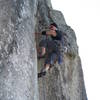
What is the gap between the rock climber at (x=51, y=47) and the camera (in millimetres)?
12727

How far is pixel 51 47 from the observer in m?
12.8

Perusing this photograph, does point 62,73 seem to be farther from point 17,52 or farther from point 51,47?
point 17,52

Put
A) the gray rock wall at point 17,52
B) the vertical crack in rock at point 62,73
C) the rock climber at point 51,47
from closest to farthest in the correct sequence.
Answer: the gray rock wall at point 17,52 → the rock climber at point 51,47 → the vertical crack in rock at point 62,73

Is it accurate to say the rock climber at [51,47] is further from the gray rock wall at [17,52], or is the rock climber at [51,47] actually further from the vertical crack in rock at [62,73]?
the gray rock wall at [17,52]

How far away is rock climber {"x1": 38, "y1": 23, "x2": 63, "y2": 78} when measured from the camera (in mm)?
12727

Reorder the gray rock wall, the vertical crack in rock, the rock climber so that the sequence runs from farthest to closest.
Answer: the vertical crack in rock → the rock climber → the gray rock wall

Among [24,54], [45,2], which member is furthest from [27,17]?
[45,2]

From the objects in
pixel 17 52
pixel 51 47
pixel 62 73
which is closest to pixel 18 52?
pixel 17 52

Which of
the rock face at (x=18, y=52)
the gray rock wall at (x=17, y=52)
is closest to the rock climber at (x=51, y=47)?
the rock face at (x=18, y=52)

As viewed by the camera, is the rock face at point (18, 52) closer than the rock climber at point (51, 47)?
Yes

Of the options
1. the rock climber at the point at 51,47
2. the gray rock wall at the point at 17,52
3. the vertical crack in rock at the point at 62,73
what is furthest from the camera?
the vertical crack in rock at the point at 62,73

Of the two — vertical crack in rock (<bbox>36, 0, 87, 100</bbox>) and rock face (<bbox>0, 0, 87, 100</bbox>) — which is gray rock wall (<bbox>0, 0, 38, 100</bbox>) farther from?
vertical crack in rock (<bbox>36, 0, 87, 100</bbox>)

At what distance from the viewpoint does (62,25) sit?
53.7ft

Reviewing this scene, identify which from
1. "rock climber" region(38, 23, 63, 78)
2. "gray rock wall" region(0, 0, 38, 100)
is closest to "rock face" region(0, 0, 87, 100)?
"gray rock wall" region(0, 0, 38, 100)
